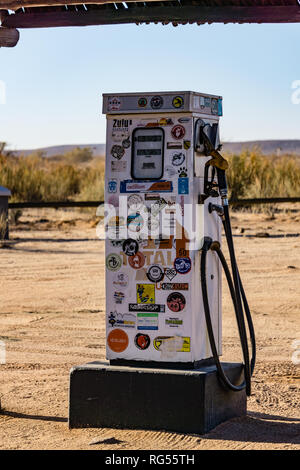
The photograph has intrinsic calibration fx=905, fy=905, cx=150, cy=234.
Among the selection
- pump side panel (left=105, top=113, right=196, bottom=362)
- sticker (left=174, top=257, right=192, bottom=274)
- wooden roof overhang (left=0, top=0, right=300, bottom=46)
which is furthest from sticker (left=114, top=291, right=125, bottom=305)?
wooden roof overhang (left=0, top=0, right=300, bottom=46)

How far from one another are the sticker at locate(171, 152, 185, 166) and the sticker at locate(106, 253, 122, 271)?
2.17 ft

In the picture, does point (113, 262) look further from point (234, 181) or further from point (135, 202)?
point (234, 181)

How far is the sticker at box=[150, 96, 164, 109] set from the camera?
17.3ft

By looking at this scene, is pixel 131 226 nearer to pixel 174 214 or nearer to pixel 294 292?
pixel 174 214

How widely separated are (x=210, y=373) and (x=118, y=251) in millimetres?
903

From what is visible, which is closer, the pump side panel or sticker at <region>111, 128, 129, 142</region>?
the pump side panel

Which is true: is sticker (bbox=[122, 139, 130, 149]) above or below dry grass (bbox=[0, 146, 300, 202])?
below

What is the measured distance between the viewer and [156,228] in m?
5.31

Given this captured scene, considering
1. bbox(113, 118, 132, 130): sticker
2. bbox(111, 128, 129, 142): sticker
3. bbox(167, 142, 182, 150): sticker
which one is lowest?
bbox(167, 142, 182, 150): sticker

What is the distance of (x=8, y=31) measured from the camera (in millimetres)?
5578

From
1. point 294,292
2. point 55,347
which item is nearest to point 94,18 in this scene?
point 55,347

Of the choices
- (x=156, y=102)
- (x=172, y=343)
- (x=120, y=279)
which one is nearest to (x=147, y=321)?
(x=172, y=343)

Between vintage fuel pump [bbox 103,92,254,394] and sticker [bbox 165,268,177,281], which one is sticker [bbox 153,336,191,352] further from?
sticker [bbox 165,268,177,281]

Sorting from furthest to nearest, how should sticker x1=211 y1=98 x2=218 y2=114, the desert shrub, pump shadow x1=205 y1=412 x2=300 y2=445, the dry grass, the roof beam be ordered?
the dry grass, the desert shrub, sticker x1=211 y1=98 x2=218 y2=114, pump shadow x1=205 y1=412 x2=300 y2=445, the roof beam
